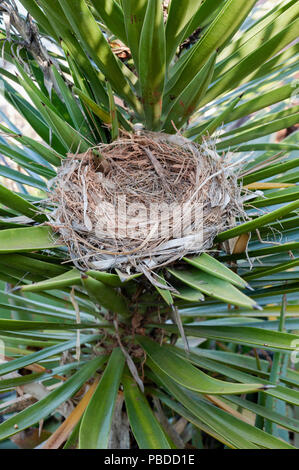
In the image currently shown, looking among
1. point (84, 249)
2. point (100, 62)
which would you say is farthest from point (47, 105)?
point (84, 249)

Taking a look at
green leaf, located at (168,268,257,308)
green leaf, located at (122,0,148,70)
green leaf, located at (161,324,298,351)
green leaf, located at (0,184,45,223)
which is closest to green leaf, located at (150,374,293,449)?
green leaf, located at (161,324,298,351)

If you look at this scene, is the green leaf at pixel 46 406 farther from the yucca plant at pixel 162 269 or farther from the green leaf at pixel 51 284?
the green leaf at pixel 51 284

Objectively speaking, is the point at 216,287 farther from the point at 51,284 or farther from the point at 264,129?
the point at 264,129

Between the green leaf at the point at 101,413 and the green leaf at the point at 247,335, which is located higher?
the green leaf at the point at 247,335

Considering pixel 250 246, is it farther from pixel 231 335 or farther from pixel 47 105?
pixel 47 105

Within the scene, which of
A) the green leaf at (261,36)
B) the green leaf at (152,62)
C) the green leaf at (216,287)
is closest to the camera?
the green leaf at (216,287)

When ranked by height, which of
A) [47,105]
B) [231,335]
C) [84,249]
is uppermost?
[47,105]

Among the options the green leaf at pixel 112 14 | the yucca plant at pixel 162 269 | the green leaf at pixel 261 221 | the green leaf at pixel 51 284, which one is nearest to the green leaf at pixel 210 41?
the yucca plant at pixel 162 269
